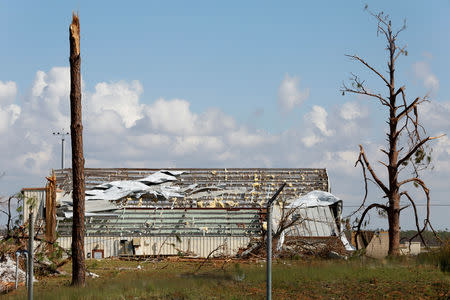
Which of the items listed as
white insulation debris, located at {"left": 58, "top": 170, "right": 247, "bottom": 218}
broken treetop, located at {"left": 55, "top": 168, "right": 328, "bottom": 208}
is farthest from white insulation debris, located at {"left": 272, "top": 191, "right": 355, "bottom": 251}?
white insulation debris, located at {"left": 58, "top": 170, "right": 247, "bottom": 218}

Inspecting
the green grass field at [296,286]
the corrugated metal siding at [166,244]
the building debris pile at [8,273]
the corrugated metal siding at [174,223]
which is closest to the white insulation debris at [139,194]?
the corrugated metal siding at [174,223]

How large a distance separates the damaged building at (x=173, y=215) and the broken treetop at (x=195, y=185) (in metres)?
0.06

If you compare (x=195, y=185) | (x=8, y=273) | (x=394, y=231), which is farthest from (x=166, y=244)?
(x=394, y=231)

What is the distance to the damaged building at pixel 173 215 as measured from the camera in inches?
1237

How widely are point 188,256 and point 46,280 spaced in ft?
33.9

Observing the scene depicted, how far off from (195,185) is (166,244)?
6670 millimetres

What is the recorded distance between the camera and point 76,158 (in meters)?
20.8

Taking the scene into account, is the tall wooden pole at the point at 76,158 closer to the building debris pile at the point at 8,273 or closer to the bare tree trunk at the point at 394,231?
the building debris pile at the point at 8,273

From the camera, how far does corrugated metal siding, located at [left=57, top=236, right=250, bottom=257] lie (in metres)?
31.4

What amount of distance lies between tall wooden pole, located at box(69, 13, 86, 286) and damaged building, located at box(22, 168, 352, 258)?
823cm

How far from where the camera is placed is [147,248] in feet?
103

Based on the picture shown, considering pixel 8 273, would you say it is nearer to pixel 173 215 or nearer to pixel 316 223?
pixel 173 215

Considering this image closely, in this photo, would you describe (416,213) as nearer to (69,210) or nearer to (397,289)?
(397,289)

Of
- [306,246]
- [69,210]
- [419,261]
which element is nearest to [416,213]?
[419,261]
